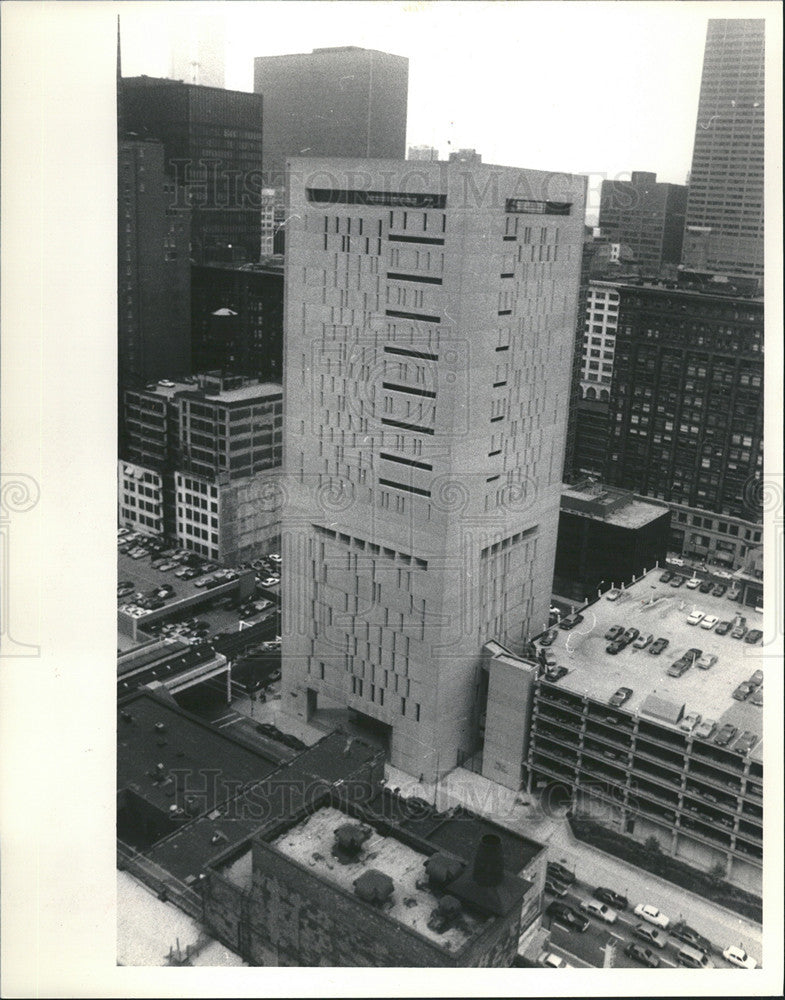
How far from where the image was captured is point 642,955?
12609 mm

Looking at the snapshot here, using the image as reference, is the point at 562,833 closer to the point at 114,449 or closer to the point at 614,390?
the point at 114,449

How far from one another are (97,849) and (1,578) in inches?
106

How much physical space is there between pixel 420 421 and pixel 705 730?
22.1 feet

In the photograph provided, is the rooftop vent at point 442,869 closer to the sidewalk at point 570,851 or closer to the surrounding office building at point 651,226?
the sidewalk at point 570,851

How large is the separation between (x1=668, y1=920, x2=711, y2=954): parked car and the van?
106 millimetres

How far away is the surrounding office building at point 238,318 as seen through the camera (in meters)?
31.7

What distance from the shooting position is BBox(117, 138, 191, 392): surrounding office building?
30.8m

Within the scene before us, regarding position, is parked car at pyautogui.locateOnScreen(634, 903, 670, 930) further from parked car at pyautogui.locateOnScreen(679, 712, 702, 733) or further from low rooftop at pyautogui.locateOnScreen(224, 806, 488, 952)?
low rooftop at pyautogui.locateOnScreen(224, 806, 488, 952)

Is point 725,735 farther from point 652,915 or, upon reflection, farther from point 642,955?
point 642,955

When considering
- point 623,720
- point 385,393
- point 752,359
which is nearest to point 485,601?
point 623,720

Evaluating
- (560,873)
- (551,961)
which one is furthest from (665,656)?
(551,961)

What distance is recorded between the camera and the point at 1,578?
7457 mm

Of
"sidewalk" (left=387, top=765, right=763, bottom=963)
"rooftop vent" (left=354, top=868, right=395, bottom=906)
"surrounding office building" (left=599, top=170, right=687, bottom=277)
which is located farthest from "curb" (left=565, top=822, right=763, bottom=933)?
"surrounding office building" (left=599, top=170, right=687, bottom=277)

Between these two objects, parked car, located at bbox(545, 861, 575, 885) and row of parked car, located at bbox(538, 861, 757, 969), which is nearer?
row of parked car, located at bbox(538, 861, 757, 969)
